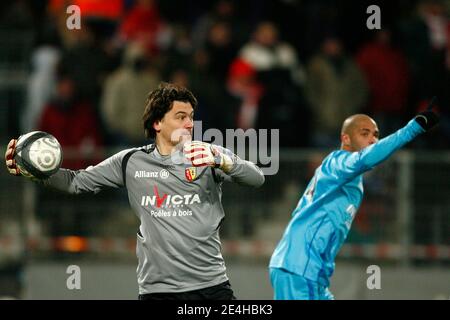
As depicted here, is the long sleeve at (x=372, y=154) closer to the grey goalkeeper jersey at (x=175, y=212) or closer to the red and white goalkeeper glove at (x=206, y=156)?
the grey goalkeeper jersey at (x=175, y=212)

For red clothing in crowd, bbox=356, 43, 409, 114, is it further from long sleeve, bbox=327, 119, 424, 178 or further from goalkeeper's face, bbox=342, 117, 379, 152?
long sleeve, bbox=327, 119, 424, 178

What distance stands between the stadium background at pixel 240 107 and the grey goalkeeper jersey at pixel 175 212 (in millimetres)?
4810

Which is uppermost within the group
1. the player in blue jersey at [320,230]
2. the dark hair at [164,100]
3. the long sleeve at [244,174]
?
the dark hair at [164,100]

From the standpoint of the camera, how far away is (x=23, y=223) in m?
13.8

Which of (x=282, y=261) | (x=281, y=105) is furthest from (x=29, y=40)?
(x=282, y=261)

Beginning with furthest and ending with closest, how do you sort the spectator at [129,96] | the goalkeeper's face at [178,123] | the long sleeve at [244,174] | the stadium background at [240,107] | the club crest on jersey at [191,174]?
1. the spectator at [129,96]
2. the stadium background at [240,107]
3. the goalkeeper's face at [178,123]
4. the club crest on jersey at [191,174]
5. the long sleeve at [244,174]

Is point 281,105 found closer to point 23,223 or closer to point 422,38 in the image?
point 422,38

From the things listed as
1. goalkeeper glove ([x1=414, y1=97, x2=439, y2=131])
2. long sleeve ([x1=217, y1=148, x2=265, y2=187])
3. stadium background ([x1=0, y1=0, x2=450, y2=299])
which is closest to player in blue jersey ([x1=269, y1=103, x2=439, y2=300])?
goalkeeper glove ([x1=414, y1=97, x2=439, y2=131])

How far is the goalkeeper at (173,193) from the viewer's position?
26.5 ft

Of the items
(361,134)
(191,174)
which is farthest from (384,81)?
(191,174)

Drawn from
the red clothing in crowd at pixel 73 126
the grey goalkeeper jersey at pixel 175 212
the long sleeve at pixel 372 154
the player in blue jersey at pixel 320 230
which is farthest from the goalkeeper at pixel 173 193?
the red clothing in crowd at pixel 73 126

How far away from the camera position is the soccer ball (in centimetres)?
810

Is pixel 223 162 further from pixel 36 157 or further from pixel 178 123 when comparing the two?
pixel 36 157
